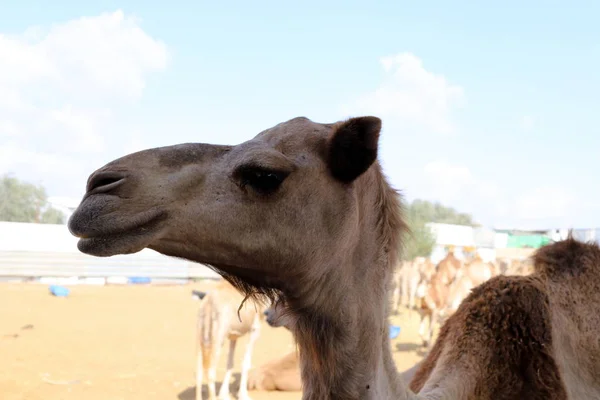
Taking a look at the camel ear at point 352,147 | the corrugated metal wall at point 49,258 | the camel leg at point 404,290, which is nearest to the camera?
the camel ear at point 352,147

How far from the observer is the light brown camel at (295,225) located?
2170mm

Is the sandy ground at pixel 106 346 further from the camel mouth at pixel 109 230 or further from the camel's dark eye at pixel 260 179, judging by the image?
the camel mouth at pixel 109 230

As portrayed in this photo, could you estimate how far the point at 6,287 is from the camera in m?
25.7

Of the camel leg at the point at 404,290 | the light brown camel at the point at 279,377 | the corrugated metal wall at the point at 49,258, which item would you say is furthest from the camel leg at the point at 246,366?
the corrugated metal wall at the point at 49,258

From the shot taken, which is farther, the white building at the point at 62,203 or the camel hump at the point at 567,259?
the white building at the point at 62,203

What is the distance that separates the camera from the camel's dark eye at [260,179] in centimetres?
240

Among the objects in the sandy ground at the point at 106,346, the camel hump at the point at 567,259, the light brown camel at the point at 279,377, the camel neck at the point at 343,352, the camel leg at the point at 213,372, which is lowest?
the sandy ground at the point at 106,346

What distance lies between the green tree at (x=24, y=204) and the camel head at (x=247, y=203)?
46.9 m

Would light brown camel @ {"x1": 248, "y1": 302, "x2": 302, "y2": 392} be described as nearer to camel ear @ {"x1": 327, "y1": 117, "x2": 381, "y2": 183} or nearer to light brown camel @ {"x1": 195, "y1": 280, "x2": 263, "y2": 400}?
light brown camel @ {"x1": 195, "y1": 280, "x2": 263, "y2": 400}

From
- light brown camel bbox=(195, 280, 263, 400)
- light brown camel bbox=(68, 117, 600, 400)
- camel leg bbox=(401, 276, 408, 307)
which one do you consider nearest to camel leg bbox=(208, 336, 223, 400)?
light brown camel bbox=(195, 280, 263, 400)

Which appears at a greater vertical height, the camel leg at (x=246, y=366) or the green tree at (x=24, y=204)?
the green tree at (x=24, y=204)

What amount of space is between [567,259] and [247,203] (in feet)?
7.81

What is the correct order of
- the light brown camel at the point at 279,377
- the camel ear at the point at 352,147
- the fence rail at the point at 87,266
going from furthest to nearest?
the fence rail at the point at 87,266 → the light brown camel at the point at 279,377 → the camel ear at the point at 352,147

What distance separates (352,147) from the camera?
2.54 metres
